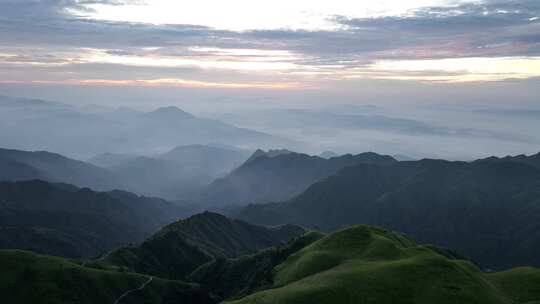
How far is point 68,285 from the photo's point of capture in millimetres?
164250

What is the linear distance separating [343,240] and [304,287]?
41933 millimetres

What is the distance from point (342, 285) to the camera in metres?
107

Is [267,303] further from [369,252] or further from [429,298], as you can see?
[369,252]

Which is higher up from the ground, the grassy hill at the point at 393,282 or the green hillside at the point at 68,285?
the grassy hill at the point at 393,282

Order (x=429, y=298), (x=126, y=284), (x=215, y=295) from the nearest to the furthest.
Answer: (x=429, y=298)
(x=126, y=284)
(x=215, y=295)

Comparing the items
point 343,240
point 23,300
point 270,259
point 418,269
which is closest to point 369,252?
point 343,240

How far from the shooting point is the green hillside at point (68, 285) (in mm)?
159250

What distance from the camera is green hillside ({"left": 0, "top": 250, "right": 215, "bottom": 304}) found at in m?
159

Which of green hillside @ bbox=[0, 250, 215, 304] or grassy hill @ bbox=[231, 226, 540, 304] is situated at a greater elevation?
grassy hill @ bbox=[231, 226, 540, 304]

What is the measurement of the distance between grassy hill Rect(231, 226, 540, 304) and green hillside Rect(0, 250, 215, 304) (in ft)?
181

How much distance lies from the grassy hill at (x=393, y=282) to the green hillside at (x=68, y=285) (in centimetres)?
5504

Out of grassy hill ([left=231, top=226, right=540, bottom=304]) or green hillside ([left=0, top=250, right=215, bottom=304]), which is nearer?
grassy hill ([left=231, top=226, right=540, bottom=304])

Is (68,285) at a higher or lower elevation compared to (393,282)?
lower

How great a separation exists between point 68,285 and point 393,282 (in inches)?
4186
